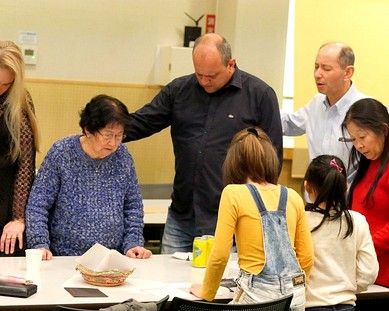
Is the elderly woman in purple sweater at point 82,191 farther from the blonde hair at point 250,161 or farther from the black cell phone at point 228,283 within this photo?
the blonde hair at point 250,161

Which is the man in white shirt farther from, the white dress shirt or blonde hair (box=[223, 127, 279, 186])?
blonde hair (box=[223, 127, 279, 186])

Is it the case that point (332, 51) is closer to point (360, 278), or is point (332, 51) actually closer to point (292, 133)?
point (292, 133)

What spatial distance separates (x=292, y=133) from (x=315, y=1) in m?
1.88

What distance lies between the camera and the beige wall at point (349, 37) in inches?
269

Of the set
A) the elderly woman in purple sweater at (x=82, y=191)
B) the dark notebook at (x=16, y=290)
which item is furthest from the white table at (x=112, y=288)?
the elderly woman in purple sweater at (x=82, y=191)

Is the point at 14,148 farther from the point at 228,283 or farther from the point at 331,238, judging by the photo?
the point at 331,238

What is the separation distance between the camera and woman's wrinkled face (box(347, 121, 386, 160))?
13.3ft

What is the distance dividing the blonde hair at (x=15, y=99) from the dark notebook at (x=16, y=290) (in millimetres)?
998

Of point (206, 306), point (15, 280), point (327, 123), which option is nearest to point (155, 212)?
point (327, 123)

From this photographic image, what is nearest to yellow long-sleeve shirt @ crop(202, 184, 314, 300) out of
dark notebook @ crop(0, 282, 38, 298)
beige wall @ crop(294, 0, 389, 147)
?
dark notebook @ crop(0, 282, 38, 298)

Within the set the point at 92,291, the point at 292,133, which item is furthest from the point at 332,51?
the point at 92,291

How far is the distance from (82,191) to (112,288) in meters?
0.63

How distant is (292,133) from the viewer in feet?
17.8

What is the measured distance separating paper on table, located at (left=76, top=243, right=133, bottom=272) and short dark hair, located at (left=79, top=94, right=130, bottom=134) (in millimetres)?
649
